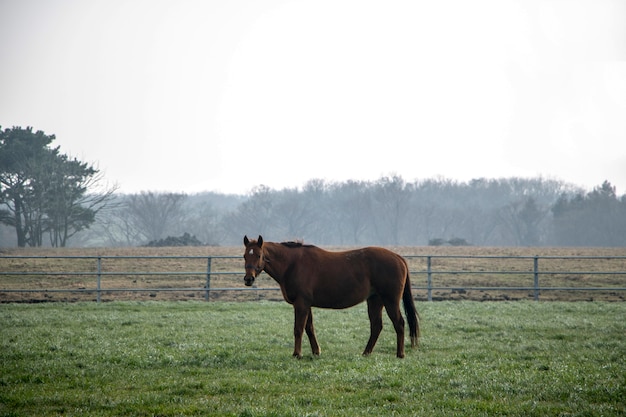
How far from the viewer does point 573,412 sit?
6.18 m

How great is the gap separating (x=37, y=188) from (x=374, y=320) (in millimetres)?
46010

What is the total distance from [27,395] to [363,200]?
316 feet

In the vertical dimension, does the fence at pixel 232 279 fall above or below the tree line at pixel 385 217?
below

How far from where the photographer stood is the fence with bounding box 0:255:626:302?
21047 mm

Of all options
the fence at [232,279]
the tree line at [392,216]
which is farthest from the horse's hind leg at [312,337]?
the tree line at [392,216]

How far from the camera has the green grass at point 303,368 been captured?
6512 millimetres

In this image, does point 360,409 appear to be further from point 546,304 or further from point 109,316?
point 546,304

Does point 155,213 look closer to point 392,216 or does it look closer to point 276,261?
point 392,216

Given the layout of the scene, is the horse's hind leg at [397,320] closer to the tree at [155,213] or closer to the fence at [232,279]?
the fence at [232,279]

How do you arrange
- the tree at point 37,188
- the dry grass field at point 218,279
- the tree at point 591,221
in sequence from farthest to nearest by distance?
the tree at point 591,221 < the tree at point 37,188 < the dry grass field at point 218,279

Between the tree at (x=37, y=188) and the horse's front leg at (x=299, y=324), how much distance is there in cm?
4380

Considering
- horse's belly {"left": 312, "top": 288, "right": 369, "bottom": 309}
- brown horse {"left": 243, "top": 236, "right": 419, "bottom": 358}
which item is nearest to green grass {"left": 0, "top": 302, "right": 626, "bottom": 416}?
brown horse {"left": 243, "top": 236, "right": 419, "bottom": 358}

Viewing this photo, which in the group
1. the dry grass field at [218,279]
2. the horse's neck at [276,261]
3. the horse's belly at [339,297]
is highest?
the horse's neck at [276,261]

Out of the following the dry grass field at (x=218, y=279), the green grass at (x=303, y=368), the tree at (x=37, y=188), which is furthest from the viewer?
the tree at (x=37, y=188)
